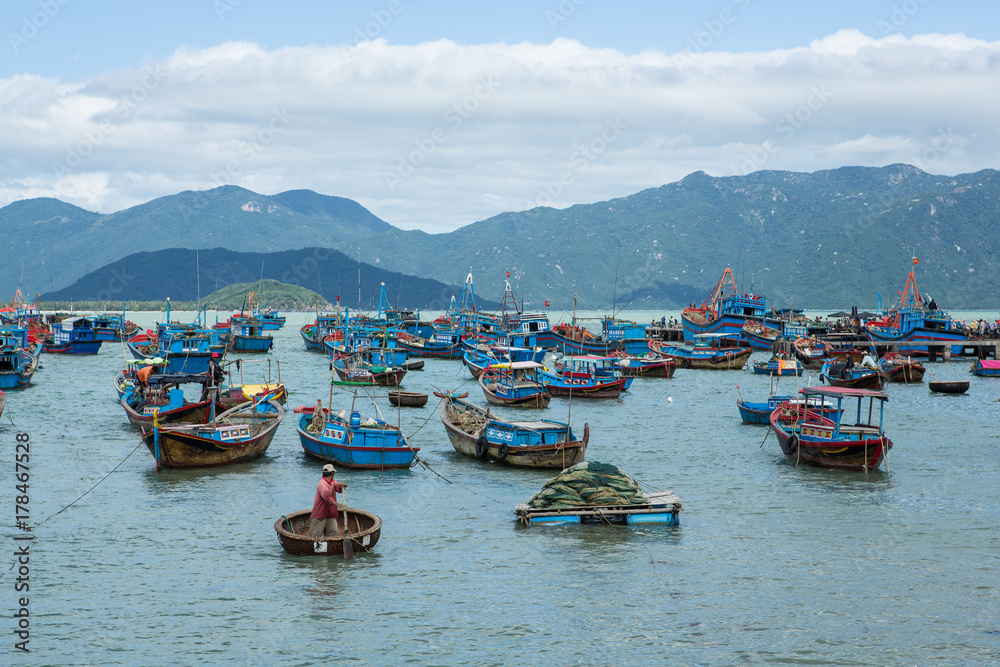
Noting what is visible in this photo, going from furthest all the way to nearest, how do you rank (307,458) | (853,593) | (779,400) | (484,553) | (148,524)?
(779,400)
(307,458)
(148,524)
(484,553)
(853,593)

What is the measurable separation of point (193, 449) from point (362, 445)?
689cm

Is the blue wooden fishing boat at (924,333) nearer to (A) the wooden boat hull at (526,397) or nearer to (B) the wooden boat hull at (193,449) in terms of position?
(A) the wooden boat hull at (526,397)

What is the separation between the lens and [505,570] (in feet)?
75.5

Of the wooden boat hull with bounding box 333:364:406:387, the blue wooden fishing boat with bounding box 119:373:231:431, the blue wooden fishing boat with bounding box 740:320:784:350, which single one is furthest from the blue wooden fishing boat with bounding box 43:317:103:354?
the blue wooden fishing boat with bounding box 740:320:784:350

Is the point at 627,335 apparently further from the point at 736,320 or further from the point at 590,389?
the point at 590,389

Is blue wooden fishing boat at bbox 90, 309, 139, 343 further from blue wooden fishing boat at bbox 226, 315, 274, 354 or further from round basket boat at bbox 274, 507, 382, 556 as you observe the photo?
round basket boat at bbox 274, 507, 382, 556

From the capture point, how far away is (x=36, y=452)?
40.6 m

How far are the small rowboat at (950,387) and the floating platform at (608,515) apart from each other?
172 feet

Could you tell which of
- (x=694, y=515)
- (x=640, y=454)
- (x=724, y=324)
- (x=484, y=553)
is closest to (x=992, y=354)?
(x=724, y=324)

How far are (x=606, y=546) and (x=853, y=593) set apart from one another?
22.0 feet

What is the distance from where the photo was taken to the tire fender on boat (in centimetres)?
3731

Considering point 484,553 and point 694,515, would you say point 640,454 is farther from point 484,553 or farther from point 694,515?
point 484,553

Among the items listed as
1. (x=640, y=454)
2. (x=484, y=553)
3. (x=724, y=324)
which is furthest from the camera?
(x=724, y=324)

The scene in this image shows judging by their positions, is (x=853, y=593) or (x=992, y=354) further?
(x=992, y=354)
